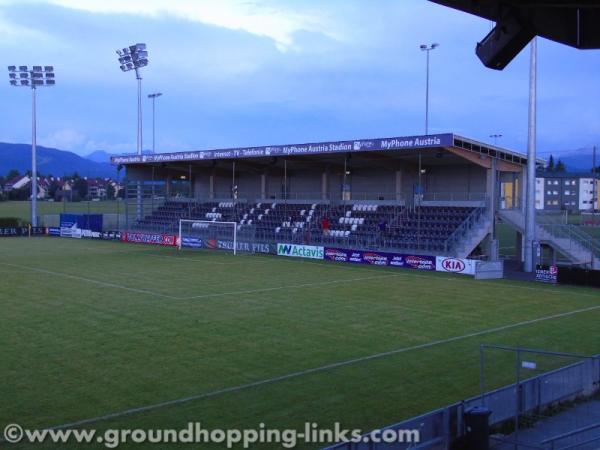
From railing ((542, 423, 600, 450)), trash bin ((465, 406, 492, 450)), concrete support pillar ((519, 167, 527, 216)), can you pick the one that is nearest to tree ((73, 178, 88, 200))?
concrete support pillar ((519, 167, 527, 216))

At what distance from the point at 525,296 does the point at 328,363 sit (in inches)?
514

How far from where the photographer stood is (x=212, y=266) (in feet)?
110

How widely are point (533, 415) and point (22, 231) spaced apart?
57645 mm

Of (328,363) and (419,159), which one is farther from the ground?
(419,159)

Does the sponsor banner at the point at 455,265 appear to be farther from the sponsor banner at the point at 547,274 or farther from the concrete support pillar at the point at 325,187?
the concrete support pillar at the point at 325,187

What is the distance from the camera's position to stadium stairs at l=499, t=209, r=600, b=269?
32969 millimetres

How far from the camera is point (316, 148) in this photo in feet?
138

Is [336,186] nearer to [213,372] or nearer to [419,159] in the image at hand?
[419,159]

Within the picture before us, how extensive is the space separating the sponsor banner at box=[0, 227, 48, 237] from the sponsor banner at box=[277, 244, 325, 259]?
30737mm

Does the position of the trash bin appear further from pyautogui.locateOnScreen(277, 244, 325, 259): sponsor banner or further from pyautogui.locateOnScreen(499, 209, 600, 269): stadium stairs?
pyautogui.locateOnScreen(277, 244, 325, 259): sponsor banner

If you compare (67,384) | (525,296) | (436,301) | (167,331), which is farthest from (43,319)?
(525,296)

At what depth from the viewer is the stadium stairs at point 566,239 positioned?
108 feet

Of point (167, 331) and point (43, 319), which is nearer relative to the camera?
point (167, 331)

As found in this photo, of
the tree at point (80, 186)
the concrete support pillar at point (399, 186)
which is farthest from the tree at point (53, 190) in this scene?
Answer: the concrete support pillar at point (399, 186)
